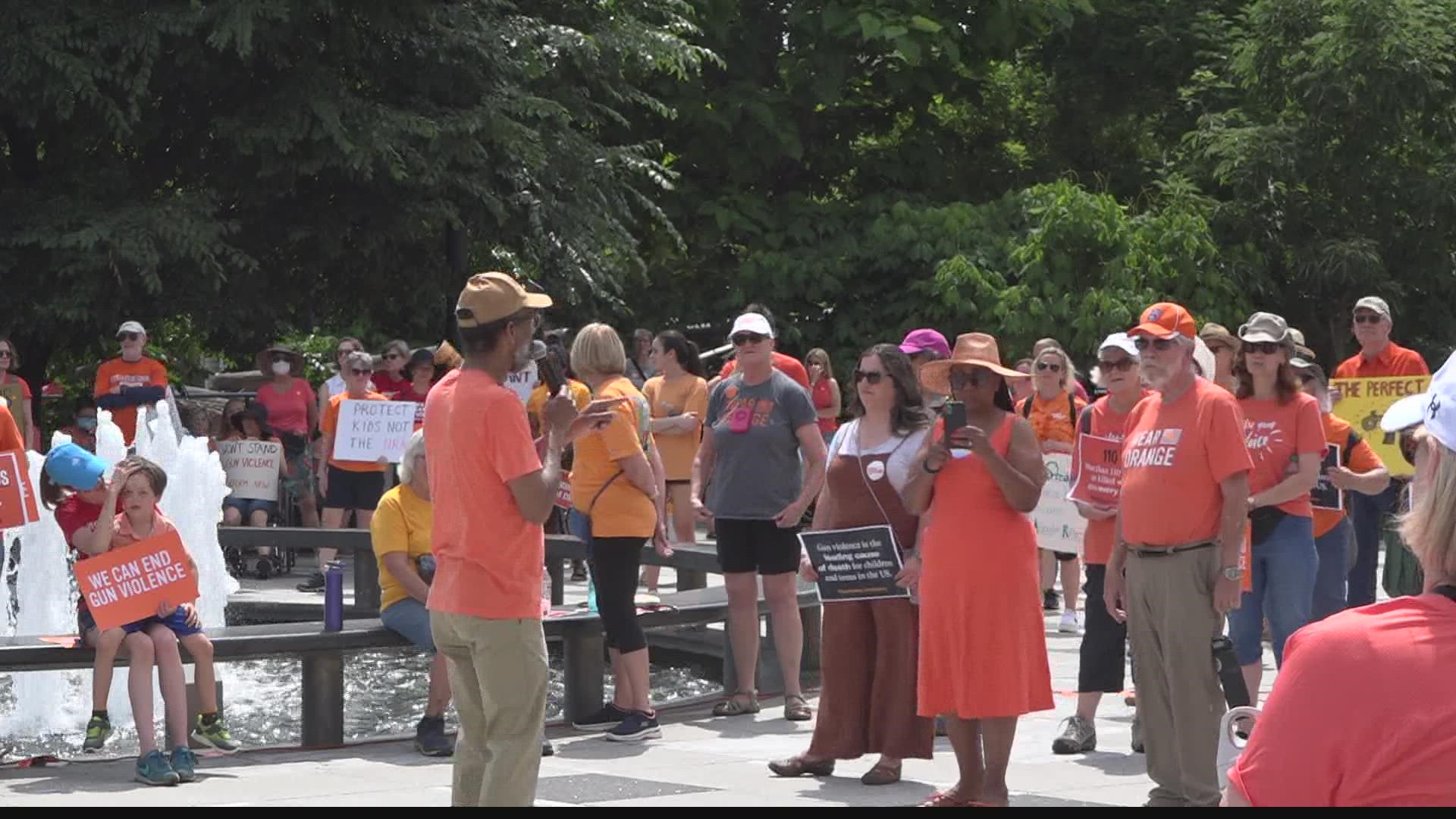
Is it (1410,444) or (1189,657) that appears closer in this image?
(1410,444)

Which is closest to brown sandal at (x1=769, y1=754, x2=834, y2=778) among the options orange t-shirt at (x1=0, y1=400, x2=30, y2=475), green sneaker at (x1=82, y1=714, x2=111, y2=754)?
green sneaker at (x1=82, y1=714, x2=111, y2=754)

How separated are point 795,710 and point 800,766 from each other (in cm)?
163

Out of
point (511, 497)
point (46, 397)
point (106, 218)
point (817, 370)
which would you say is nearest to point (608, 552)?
point (511, 497)

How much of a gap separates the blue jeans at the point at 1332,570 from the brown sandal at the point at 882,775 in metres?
2.70

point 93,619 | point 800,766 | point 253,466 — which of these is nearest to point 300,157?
point 253,466

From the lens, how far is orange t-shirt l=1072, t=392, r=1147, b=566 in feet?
30.9

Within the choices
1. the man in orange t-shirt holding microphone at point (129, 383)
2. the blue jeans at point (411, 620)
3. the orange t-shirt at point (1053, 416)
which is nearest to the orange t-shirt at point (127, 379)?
the man in orange t-shirt holding microphone at point (129, 383)

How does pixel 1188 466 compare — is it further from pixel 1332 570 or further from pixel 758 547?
pixel 758 547

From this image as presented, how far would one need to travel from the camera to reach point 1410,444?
146 inches

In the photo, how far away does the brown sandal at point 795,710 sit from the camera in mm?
10375

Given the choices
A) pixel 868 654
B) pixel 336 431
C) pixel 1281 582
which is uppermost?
pixel 336 431
